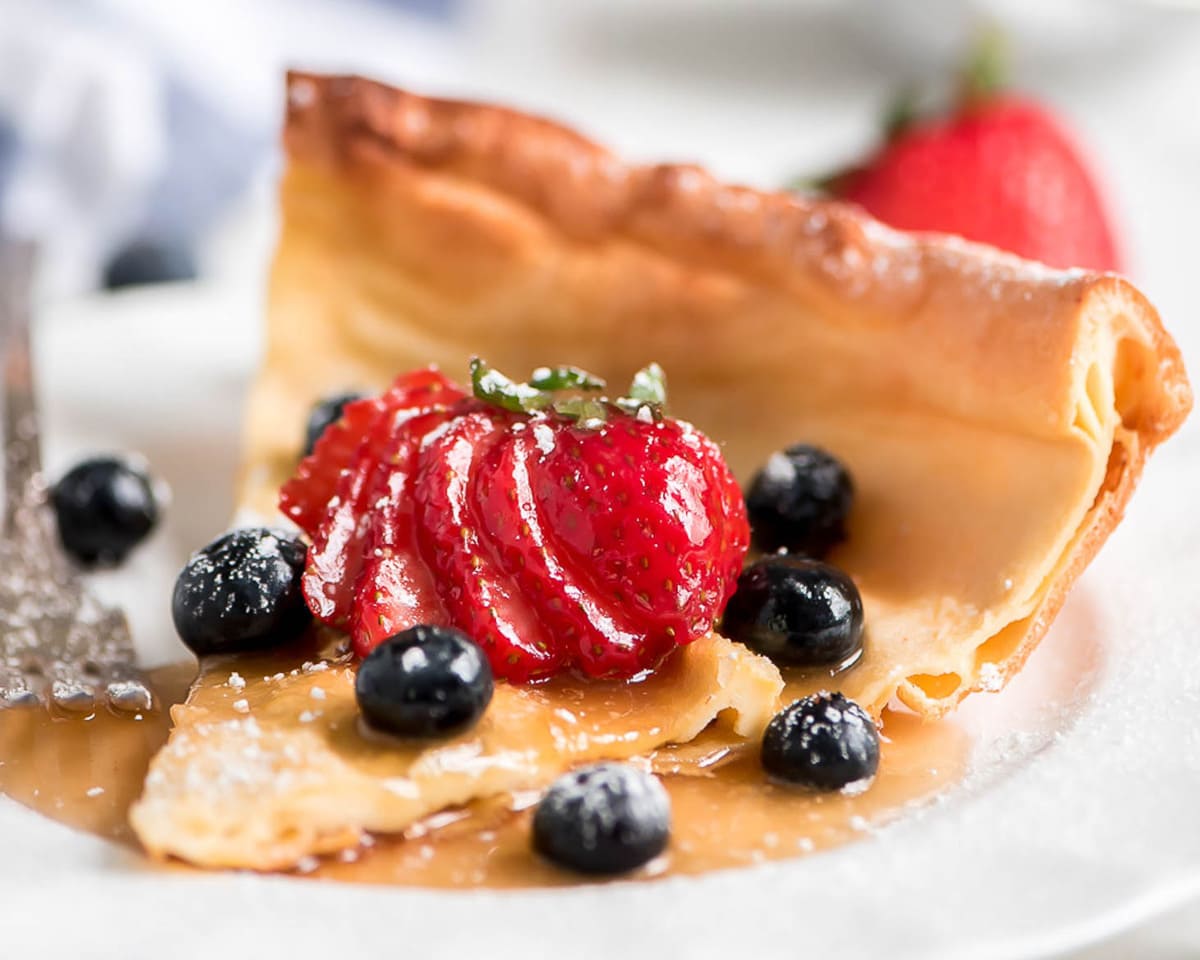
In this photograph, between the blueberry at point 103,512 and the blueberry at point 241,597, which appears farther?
the blueberry at point 103,512

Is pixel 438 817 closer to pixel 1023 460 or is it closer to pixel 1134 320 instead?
pixel 1023 460

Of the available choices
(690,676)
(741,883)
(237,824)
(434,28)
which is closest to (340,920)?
(237,824)

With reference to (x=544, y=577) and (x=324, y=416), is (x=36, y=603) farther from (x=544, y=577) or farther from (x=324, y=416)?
(x=544, y=577)

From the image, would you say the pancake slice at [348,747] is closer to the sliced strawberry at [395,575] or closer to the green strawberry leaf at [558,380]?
the sliced strawberry at [395,575]

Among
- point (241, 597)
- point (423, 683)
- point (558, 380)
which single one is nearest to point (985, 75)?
point (558, 380)

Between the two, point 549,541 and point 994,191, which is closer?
point 549,541

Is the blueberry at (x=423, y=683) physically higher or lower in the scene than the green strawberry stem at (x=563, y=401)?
lower

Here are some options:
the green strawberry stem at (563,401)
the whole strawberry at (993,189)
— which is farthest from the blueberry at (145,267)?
the green strawberry stem at (563,401)
